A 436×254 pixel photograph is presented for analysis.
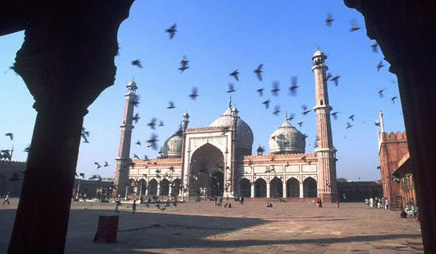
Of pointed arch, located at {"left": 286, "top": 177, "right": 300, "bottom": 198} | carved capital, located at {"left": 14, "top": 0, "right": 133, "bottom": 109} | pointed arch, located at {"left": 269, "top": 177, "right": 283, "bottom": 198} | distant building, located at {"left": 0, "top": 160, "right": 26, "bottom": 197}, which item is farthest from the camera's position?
pointed arch, located at {"left": 286, "top": 177, "right": 300, "bottom": 198}

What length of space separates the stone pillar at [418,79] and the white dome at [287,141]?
47.9 metres

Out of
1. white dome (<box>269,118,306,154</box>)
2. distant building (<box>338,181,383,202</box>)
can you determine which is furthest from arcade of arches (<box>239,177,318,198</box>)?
white dome (<box>269,118,306,154</box>)

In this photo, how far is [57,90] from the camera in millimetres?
2727

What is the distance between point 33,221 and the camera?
2389 mm

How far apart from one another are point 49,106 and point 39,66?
0.41 m

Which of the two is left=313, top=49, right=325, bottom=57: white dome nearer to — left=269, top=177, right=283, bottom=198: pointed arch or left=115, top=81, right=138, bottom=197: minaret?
left=269, top=177, right=283, bottom=198: pointed arch

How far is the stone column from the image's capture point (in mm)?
2443

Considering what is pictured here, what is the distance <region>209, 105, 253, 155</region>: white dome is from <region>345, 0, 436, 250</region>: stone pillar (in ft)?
155

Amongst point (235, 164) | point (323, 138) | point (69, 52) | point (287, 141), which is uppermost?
point (287, 141)

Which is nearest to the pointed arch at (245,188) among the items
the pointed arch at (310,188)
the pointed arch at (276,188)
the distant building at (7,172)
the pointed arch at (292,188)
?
the pointed arch at (276,188)

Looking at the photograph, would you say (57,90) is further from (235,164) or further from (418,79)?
(235,164)

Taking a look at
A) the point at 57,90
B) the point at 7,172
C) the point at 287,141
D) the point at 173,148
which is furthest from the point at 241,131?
the point at 57,90

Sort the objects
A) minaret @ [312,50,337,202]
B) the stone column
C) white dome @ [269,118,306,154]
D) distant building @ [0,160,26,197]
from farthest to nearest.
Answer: white dome @ [269,118,306,154] → distant building @ [0,160,26,197] → minaret @ [312,50,337,202] → the stone column

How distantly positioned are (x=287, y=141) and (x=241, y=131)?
7872 mm
